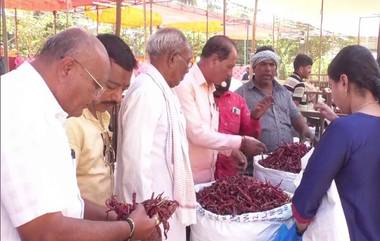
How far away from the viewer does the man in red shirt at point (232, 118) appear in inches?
121

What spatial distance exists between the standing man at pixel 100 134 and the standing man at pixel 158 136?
0.08 meters

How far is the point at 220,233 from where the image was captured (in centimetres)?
216

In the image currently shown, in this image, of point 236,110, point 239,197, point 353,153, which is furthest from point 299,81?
point 353,153

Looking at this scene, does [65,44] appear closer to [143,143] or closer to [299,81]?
[143,143]

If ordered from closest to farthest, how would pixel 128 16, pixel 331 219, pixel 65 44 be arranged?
pixel 65 44 < pixel 331 219 < pixel 128 16

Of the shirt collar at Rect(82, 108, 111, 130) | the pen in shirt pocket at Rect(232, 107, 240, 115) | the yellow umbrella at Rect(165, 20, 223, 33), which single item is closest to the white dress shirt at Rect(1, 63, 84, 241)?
the shirt collar at Rect(82, 108, 111, 130)

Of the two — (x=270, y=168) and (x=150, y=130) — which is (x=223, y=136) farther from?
(x=150, y=130)

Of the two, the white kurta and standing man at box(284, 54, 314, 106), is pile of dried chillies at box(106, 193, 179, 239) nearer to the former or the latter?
the white kurta

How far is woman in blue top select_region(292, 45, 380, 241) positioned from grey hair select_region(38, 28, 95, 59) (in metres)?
1.06

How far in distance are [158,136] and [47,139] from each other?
101 cm

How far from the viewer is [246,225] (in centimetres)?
215

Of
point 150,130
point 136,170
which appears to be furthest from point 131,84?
point 136,170

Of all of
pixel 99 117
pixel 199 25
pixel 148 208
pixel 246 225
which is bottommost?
pixel 246 225

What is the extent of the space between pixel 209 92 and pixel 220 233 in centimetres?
103
